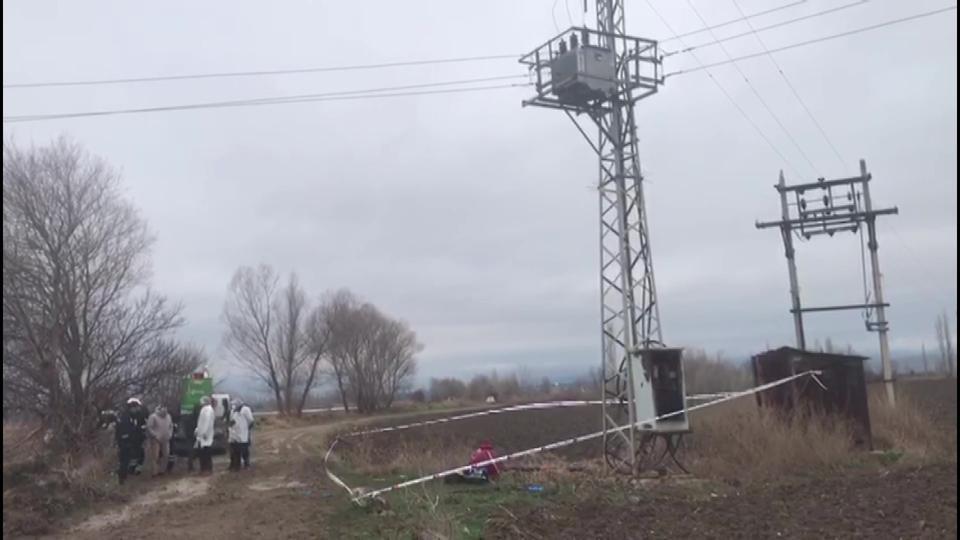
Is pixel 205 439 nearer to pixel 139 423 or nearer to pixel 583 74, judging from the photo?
pixel 139 423

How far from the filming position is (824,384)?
20297mm

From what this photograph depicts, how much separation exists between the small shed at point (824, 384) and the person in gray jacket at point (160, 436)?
13094 millimetres

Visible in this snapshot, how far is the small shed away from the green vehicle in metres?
12.6

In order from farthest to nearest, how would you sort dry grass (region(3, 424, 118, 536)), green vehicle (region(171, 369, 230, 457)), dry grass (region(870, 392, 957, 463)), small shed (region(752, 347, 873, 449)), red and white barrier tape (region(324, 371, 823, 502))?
green vehicle (region(171, 369, 230, 457)), small shed (region(752, 347, 873, 449)), dry grass (region(870, 392, 957, 463)), red and white barrier tape (region(324, 371, 823, 502)), dry grass (region(3, 424, 118, 536))

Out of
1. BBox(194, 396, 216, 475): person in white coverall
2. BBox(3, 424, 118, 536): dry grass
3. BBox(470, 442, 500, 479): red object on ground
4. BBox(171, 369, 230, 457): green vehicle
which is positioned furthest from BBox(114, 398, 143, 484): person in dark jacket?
BBox(470, 442, 500, 479): red object on ground

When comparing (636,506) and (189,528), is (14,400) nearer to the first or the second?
(189,528)

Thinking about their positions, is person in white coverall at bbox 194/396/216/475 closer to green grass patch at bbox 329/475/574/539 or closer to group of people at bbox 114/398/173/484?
group of people at bbox 114/398/173/484

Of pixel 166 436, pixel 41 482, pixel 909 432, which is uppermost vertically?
pixel 166 436

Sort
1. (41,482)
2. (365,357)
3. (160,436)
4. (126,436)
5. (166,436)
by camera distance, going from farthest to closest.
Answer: (365,357)
(166,436)
(160,436)
(126,436)
(41,482)

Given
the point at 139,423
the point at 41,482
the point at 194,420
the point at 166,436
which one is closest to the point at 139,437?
the point at 139,423

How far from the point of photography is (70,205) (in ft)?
81.1

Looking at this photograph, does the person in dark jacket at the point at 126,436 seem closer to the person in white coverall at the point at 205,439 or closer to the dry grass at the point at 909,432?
the person in white coverall at the point at 205,439

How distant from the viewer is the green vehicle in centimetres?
2212

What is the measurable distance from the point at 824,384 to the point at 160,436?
48.2ft
